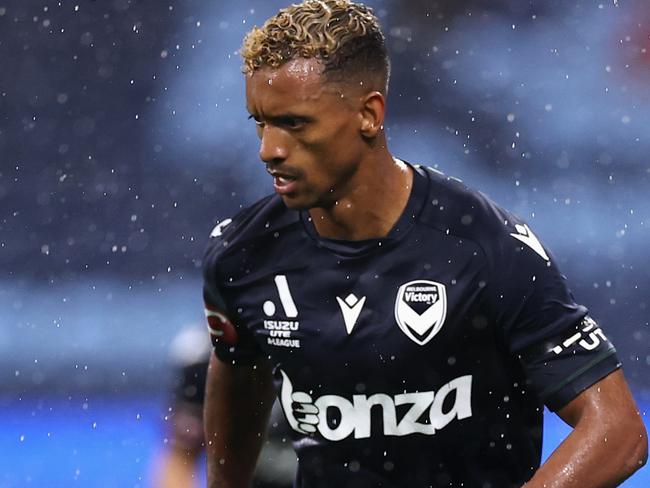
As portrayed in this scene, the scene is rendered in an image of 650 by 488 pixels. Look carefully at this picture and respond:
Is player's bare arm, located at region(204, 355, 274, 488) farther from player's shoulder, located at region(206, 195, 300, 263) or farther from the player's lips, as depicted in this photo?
the player's lips

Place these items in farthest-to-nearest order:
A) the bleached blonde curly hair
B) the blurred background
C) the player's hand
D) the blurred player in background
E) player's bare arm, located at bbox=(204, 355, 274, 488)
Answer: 1. the blurred background
2. the blurred player in background
3. player's bare arm, located at bbox=(204, 355, 274, 488)
4. the player's hand
5. the bleached blonde curly hair

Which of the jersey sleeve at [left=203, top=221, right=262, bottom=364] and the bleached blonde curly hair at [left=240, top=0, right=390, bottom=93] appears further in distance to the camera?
the jersey sleeve at [left=203, top=221, right=262, bottom=364]

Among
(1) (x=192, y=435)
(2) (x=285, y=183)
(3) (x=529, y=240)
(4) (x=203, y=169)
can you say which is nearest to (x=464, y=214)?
(3) (x=529, y=240)

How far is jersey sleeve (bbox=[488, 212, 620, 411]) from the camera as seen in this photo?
302cm

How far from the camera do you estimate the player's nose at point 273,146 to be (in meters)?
3.00

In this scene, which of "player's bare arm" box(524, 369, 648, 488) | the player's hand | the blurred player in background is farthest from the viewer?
the blurred player in background

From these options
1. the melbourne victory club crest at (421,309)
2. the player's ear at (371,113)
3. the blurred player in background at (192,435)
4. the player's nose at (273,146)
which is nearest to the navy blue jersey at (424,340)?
the melbourne victory club crest at (421,309)

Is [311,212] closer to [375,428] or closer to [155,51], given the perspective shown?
[375,428]

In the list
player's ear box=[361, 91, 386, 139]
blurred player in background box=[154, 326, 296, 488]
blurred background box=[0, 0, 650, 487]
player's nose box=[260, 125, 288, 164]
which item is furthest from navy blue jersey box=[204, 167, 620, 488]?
blurred background box=[0, 0, 650, 487]

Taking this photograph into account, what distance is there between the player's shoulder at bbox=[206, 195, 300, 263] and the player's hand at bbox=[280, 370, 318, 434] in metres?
0.32

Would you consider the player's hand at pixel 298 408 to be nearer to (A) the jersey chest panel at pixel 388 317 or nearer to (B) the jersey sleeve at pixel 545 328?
(A) the jersey chest panel at pixel 388 317

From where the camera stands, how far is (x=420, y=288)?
3158 millimetres

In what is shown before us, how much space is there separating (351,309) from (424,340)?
0.62 ft

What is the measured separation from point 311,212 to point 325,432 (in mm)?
516
